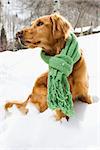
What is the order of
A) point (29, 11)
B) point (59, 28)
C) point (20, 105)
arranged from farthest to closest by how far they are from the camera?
point (29, 11) < point (20, 105) < point (59, 28)

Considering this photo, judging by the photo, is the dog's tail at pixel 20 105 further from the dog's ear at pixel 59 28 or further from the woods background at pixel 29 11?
the woods background at pixel 29 11

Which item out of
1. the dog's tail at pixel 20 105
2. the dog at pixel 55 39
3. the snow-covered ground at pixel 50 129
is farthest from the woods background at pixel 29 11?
the dog at pixel 55 39

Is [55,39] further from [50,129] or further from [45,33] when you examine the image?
[50,129]

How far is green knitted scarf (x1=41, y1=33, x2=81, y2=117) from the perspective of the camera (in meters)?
1.86

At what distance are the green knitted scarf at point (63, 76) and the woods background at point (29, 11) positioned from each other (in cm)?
657

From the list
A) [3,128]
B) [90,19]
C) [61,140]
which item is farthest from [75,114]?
[90,19]

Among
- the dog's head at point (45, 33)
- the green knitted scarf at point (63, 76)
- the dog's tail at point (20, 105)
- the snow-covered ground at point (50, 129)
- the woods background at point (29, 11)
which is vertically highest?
the dog's head at point (45, 33)

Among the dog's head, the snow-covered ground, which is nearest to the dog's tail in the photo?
the snow-covered ground

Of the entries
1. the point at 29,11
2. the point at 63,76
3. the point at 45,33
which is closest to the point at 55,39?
the point at 45,33

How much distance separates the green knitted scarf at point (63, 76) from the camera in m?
1.86

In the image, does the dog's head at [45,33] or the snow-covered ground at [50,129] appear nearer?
the snow-covered ground at [50,129]

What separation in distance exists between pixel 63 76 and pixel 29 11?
8338 mm

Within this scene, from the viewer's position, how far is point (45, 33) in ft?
6.19

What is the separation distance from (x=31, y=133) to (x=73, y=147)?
270 mm
